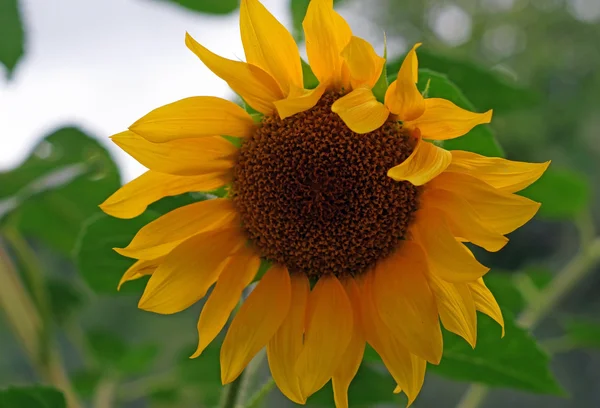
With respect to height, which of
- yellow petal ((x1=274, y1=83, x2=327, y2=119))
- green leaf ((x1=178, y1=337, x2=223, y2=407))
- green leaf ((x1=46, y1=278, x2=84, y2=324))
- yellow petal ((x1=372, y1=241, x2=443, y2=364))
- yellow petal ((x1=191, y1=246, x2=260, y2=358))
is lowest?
green leaf ((x1=178, y1=337, x2=223, y2=407))

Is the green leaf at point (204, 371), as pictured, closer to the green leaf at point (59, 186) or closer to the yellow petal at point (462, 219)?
the green leaf at point (59, 186)

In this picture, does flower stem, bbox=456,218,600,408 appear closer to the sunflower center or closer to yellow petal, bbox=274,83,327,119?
the sunflower center

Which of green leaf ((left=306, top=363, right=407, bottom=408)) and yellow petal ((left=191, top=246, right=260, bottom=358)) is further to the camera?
green leaf ((left=306, top=363, right=407, bottom=408))

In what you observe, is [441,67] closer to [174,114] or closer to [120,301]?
[174,114]

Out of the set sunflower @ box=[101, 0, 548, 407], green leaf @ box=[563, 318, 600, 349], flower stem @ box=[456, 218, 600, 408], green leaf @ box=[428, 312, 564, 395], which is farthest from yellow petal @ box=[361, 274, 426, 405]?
green leaf @ box=[563, 318, 600, 349]

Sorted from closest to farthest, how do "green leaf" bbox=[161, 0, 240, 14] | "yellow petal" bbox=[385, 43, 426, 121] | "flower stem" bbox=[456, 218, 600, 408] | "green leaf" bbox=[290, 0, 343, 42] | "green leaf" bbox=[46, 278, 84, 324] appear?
"yellow petal" bbox=[385, 43, 426, 121] → "green leaf" bbox=[290, 0, 343, 42] → "green leaf" bbox=[161, 0, 240, 14] → "flower stem" bbox=[456, 218, 600, 408] → "green leaf" bbox=[46, 278, 84, 324]

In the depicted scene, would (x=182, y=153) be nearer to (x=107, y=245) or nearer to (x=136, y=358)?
(x=107, y=245)

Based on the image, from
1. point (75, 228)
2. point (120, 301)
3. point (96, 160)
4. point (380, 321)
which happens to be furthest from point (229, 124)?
point (120, 301)
